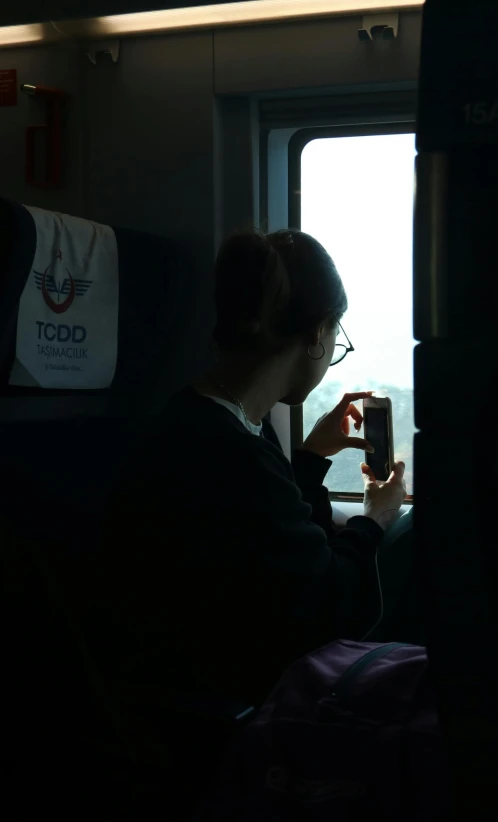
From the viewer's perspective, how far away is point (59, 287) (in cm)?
186

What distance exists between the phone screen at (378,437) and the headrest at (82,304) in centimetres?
57

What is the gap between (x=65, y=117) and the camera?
229cm

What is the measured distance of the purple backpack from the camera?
31.6 inches

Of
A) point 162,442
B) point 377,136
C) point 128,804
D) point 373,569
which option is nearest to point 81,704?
point 128,804

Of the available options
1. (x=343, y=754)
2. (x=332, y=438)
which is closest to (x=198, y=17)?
(x=332, y=438)

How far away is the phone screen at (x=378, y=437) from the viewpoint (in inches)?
77.8

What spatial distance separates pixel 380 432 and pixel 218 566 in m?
0.81

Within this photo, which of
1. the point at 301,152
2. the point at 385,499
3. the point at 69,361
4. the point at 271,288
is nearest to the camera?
the point at 271,288

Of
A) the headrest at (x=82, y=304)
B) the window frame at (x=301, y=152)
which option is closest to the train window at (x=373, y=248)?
the window frame at (x=301, y=152)

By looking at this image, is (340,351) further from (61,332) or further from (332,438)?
(61,332)

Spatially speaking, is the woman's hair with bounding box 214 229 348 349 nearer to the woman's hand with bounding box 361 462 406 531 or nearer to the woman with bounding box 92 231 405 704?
the woman with bounding box 92 231 405 704

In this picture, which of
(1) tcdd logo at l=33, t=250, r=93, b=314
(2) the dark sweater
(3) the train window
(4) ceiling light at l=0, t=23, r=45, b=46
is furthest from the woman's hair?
(4) ceiling light at l=0, t=23, r=45, b=46

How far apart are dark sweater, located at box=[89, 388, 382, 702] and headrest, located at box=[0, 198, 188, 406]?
1.69ft

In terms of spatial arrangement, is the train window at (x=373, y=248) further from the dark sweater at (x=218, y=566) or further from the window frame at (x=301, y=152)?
the dark sweater at (x=218, y=566)
